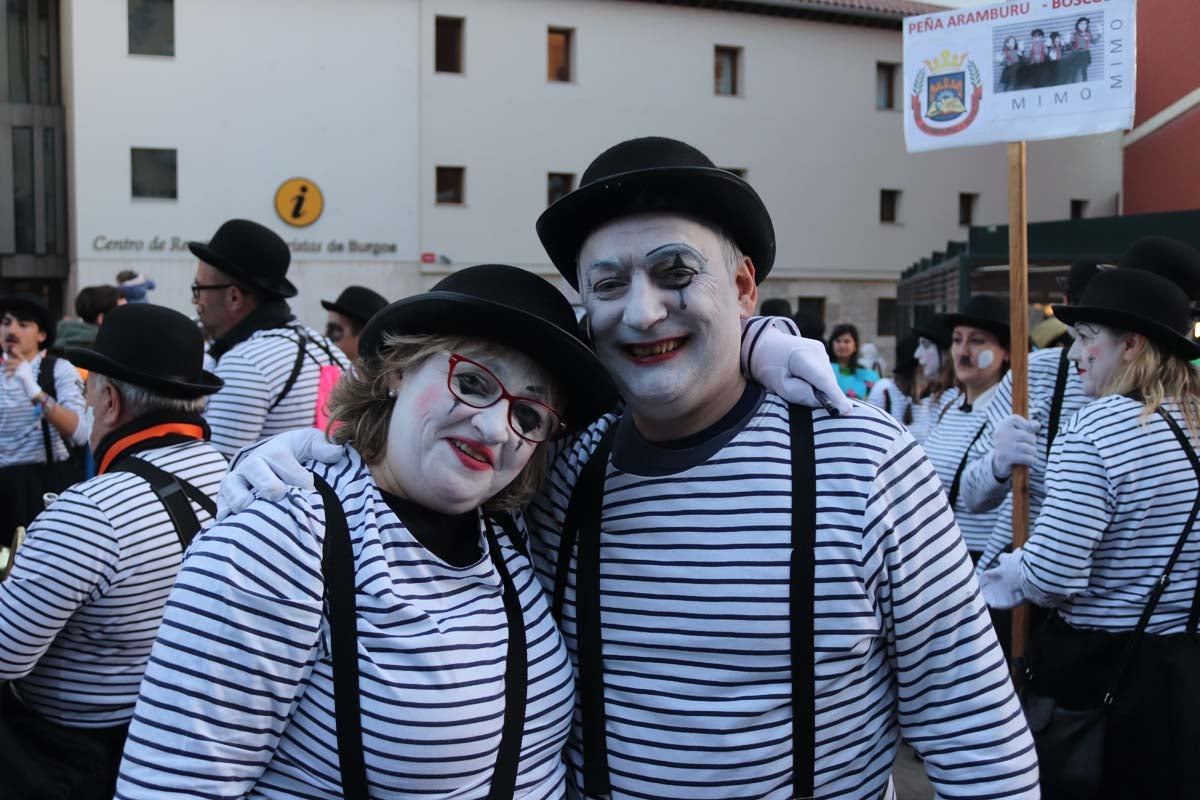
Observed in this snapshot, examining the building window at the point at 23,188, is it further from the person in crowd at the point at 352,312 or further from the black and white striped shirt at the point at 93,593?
the black and white striped shirt at the point at 93,593

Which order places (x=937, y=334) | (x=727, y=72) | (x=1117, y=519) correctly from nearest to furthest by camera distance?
1. (x=1117, y=519)
2. (x=937, y=334)
3. (x=727, y=72)

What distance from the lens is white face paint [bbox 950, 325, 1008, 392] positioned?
16.0ft

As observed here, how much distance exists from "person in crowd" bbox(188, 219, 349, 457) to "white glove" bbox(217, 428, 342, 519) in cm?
247

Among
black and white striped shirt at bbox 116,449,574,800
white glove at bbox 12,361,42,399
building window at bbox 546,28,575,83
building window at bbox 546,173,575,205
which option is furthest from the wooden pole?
building window at bbox 546,28,575,83

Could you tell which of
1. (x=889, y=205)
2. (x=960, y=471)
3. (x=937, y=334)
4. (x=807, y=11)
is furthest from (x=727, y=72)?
(x=960, y=471)

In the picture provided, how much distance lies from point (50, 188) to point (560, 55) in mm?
11349

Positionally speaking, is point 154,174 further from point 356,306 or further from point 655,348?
point 655,348

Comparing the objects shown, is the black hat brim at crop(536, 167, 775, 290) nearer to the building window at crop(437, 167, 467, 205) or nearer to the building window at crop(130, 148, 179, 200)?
the building window at crop(130, 148, 179, 200)

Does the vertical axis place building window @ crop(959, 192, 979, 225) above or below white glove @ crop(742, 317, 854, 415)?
above

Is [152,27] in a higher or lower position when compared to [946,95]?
higher

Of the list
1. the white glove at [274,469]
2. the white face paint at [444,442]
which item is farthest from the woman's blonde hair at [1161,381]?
the white glove at [274,469]

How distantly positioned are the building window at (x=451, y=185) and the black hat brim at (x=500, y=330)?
23.1 m

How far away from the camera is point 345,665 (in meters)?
1.55

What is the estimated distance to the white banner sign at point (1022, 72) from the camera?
369 centimetres
